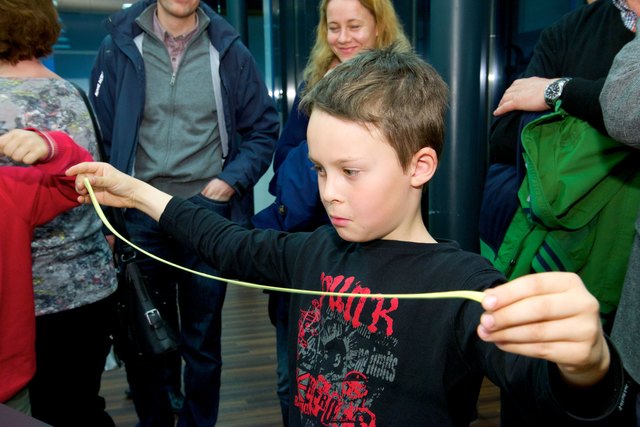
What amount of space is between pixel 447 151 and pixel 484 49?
1.56 feet

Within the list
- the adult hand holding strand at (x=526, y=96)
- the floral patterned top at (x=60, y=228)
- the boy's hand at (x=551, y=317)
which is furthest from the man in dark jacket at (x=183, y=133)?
the boy's hand at (x=551, y=317)

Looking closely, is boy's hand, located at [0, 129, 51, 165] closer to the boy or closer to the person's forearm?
the person's forearm

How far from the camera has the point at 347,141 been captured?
3.61 ft

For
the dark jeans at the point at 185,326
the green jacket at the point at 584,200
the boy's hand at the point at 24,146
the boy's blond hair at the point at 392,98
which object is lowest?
the dark jeans at the point at 185,326

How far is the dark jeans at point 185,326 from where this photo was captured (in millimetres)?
2307

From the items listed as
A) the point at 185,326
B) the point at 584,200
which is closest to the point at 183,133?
the point at 185,326

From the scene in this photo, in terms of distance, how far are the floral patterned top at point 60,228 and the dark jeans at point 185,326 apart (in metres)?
0.46

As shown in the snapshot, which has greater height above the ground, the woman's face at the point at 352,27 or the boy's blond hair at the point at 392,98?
the woman's face at the point at 352,27

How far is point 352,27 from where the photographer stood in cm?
212

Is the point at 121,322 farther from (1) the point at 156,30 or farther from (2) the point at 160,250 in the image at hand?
(1) the point at 156,30

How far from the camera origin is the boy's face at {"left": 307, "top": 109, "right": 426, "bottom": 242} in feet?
3.57

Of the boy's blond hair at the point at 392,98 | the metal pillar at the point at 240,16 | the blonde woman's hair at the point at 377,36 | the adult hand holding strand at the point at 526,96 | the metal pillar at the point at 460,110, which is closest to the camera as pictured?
the boy's blond hair at the point at 392,98

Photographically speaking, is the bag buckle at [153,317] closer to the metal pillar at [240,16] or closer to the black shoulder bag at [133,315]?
the black shoulder bag at [133,315]

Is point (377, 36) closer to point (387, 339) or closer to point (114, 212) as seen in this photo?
point (114, 212)
